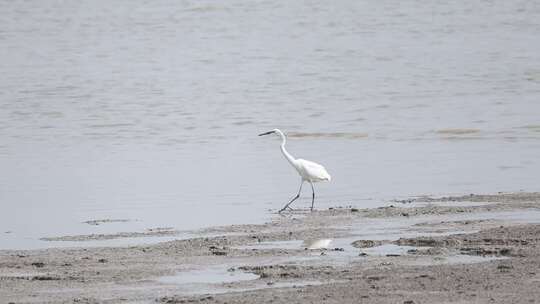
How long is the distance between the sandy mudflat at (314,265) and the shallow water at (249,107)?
159 centimetres

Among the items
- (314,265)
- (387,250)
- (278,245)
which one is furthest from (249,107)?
(314,265)

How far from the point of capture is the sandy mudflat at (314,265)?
29.0ft

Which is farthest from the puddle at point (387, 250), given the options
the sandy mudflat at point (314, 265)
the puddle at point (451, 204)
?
the puddle at point (451, 204)

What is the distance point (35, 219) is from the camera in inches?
543

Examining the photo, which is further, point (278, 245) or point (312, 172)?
point (312, 172)

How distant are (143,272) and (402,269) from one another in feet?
7.09

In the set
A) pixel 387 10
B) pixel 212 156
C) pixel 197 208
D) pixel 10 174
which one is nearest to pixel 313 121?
pixel 212 156

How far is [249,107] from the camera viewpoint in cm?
2906

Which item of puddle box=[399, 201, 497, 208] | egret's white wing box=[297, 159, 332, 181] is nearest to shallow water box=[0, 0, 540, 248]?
egret's white wing box=[297, 159, 332, 181]

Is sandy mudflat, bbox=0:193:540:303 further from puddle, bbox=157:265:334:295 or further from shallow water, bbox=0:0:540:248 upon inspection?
shallow water, bbox=0:0:540:248

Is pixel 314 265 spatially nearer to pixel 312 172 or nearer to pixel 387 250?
pixel 387 250

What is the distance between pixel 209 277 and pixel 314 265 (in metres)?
0.91

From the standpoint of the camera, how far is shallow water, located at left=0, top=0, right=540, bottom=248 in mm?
15612

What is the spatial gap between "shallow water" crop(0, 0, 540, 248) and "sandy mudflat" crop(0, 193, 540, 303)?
1.59m
